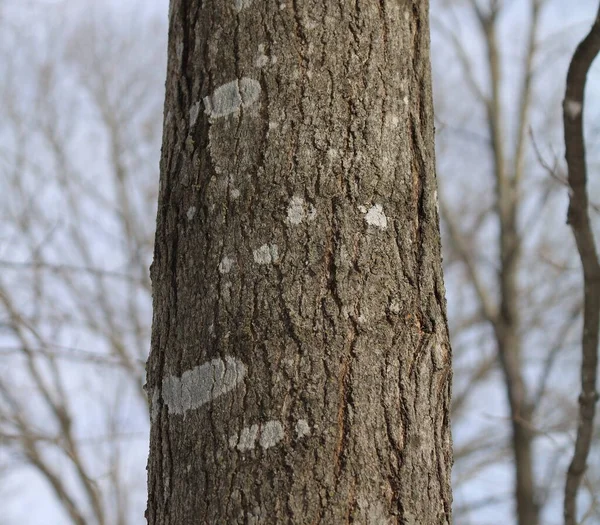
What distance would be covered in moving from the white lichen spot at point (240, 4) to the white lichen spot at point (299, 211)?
451 millimetres

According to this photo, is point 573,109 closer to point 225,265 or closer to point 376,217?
point 376,217

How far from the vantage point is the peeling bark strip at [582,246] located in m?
2.19

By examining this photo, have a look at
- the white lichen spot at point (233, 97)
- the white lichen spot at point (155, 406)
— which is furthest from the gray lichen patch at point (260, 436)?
the white lichen spot at point (233, 97)

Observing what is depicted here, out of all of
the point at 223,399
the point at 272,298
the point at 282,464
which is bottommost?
the point at 282,464

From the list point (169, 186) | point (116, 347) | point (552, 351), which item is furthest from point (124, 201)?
point (169, 186)

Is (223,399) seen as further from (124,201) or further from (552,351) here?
(124,201)

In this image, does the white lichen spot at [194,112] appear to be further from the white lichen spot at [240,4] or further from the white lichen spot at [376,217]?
the white lichen spot at [376,217]

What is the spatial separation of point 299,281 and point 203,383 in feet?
0.85

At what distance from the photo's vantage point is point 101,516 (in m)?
7.04

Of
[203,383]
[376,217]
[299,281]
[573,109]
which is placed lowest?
[203,383]

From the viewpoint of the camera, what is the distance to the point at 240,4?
1440 mm

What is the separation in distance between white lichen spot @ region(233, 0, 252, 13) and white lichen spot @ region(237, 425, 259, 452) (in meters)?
0.86

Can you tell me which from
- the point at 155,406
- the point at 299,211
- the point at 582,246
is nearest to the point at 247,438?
the point at 155,406

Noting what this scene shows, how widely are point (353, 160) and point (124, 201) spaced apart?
8946 mm
